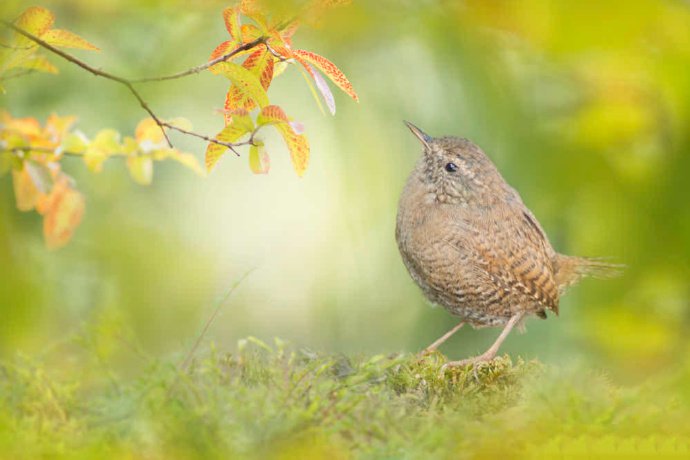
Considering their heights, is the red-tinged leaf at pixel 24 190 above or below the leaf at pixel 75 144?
below

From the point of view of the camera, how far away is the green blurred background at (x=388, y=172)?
1.04 meters

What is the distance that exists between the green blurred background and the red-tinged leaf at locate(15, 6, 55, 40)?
0.13 metres


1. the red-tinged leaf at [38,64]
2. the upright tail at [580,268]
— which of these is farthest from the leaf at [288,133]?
the upright tail at [580,268]

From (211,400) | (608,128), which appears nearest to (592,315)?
(608,128)

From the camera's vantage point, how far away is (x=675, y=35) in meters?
0.98

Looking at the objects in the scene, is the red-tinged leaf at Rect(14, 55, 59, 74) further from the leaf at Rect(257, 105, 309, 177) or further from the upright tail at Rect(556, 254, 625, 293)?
the upright tail at Rect(556, 254, 625, 293)

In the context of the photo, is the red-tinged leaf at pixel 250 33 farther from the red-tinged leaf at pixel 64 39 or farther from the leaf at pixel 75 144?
the leaf at pixel 75 144

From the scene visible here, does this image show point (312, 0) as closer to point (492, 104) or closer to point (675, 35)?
point (675, 35)

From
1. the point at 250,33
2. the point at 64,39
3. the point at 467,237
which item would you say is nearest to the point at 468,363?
the point at 467,237

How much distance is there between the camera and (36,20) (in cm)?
104

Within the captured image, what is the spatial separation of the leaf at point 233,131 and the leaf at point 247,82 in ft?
0.10

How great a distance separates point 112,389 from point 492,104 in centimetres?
121

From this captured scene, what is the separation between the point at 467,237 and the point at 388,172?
1.06 metres

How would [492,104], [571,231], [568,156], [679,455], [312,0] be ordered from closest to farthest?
1. [679,455]
2. [312,0]
3. [568,156]
4. [571,231]
5. [492,104]
